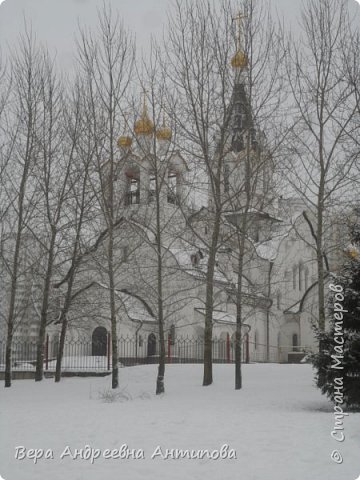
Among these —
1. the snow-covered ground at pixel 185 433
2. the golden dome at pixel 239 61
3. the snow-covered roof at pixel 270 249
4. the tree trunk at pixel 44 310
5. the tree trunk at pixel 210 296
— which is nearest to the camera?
the snow-covered ground at pixel 185 433

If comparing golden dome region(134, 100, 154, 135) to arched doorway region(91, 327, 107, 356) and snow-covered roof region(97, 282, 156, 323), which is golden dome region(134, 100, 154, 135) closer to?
snow-covered roof region(97, 282, 156, 323)

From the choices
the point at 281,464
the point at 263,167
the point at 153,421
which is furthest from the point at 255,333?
the point at 281,464

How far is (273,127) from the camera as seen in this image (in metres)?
15.5

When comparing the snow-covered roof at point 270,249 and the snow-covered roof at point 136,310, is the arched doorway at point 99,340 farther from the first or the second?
the snow-covered roof at point 270,249

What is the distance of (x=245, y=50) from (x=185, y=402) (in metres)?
8.56

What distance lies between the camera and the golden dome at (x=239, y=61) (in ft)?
49.2

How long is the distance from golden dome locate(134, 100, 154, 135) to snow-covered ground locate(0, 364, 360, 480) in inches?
268

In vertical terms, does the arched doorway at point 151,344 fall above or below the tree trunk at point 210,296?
below

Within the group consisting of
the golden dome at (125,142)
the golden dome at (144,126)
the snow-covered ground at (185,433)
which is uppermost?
the golden dome at (144,126)

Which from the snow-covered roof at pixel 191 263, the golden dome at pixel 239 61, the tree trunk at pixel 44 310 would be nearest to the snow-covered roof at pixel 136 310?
the snow-covered roof at pixel 191 263

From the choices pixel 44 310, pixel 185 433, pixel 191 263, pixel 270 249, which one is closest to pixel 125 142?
pixel 44 310

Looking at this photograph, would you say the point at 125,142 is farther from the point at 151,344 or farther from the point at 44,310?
the point at 151,344

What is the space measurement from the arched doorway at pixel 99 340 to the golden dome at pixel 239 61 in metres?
16.9

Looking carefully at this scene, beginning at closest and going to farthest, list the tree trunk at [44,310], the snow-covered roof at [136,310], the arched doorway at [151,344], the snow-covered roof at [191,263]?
the snow-covered roof at [191,263] → the tree trunk at [44,310] → the snow-covered roof at [136,310] → the arched doorway at [151,344]
